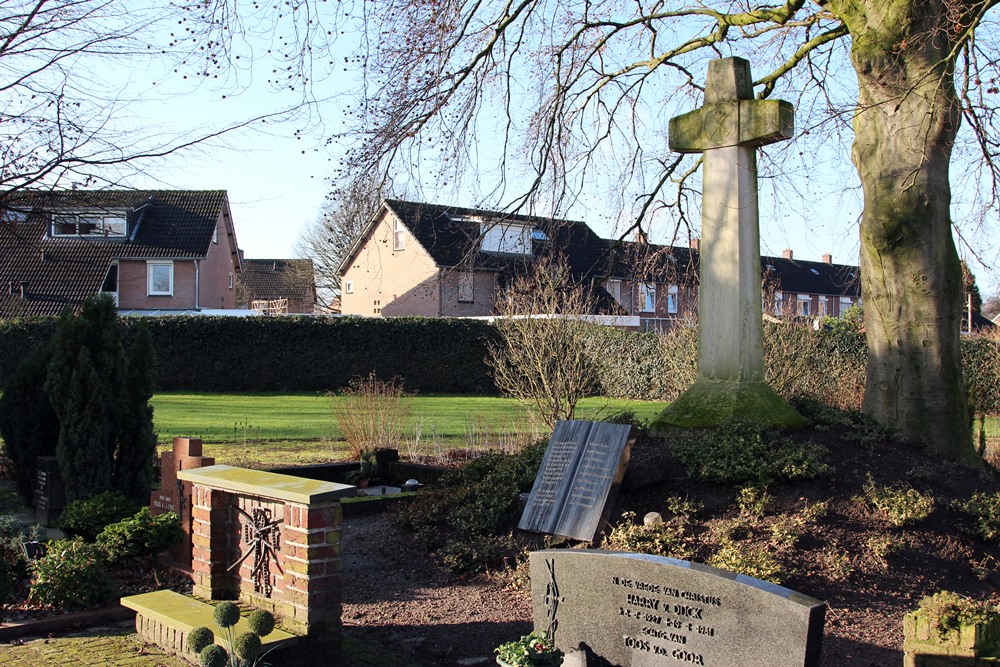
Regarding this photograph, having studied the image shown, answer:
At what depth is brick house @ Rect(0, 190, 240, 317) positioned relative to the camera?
33.6 meters

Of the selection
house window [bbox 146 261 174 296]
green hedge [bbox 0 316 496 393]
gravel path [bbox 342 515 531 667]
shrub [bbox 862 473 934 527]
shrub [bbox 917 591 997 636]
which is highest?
house window [bbox 146 261 174 296]

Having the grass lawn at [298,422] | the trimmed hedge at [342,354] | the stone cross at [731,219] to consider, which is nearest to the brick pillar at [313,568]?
the stone cross at [731,219]

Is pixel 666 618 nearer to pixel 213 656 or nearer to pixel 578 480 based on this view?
pixel 213 656

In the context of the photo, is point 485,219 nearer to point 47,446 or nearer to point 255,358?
point 47,446

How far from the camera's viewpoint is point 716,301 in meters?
8.95

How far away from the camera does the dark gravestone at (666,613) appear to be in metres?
4.20

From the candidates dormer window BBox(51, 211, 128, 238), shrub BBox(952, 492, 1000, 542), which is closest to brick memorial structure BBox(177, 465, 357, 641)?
dormer window BBox(51, 211, 128, 238)

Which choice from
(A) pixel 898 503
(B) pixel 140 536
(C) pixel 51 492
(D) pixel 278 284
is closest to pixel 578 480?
(A) pixel 898 503

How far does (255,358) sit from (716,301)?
73.6 feet

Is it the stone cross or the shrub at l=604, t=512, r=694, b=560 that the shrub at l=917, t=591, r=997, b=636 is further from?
the stone cross

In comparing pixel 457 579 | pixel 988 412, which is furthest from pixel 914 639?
pixel 988 412

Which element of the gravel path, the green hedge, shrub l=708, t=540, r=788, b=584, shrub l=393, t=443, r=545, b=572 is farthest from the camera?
the green hedge

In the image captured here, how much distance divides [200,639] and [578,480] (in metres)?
3.89

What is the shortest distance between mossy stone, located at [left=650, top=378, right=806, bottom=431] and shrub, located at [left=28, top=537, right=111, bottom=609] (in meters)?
5.26
